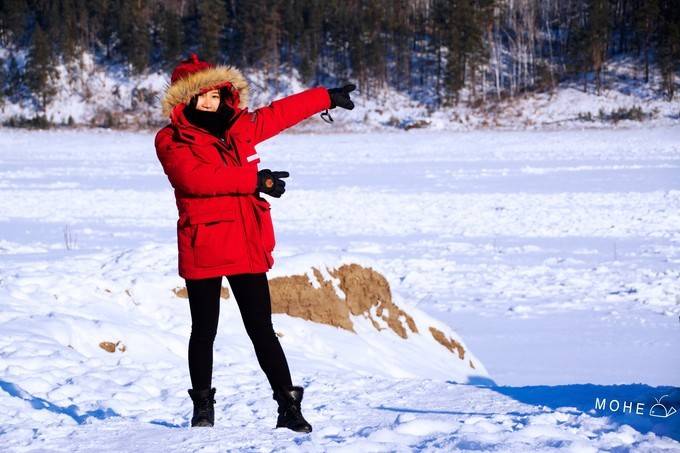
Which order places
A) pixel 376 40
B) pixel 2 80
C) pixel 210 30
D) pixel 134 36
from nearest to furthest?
pixel 2 80
pixel 376 40
pixel 134 36
pixel 210 30

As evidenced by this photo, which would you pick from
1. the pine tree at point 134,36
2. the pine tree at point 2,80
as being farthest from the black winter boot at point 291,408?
the pine tree at point 134,36

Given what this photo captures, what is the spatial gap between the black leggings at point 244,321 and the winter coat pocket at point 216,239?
0.40 feet

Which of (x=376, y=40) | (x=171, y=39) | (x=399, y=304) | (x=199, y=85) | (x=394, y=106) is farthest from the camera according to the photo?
(x=171, y=39)

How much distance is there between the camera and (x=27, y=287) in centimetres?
667

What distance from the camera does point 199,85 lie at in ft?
10.7

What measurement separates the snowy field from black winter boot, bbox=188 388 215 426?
0.26 ft

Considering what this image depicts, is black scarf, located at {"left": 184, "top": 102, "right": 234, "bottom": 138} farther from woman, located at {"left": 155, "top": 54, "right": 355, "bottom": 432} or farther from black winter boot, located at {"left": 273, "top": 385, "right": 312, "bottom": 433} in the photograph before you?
black winter boot, located at {"left": 273, "top": 385, "right": 312, "bottom": 433}

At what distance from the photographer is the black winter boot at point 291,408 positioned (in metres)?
3.39

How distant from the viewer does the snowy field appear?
12.0ft

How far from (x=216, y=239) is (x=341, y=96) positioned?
0.84 metres

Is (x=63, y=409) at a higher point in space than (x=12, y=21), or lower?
lower

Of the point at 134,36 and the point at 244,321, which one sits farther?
the point at 134,36

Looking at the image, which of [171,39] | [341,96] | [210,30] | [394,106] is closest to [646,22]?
[394,106]

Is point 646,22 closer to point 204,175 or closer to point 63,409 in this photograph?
point 63,409
